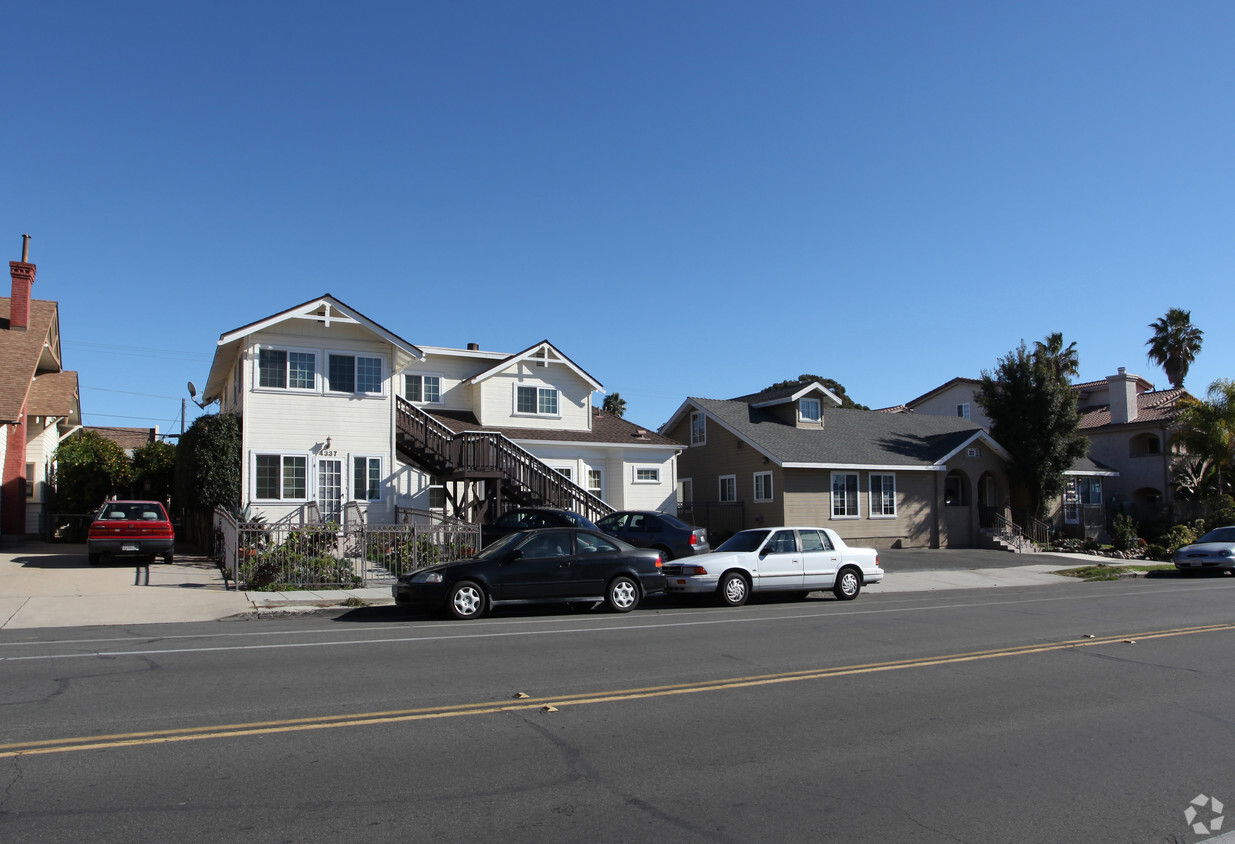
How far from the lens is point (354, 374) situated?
25.3 m

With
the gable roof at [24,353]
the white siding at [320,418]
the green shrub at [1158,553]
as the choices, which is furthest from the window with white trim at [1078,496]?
the gable roof at [24,353]

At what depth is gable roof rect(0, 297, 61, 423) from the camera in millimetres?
23250

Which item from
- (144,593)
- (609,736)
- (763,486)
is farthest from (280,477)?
(609,736)

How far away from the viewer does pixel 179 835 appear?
4.73 m

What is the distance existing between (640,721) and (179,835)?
3577mm

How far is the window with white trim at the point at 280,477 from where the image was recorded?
23.9 metres

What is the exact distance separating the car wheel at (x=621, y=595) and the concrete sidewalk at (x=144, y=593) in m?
3.97

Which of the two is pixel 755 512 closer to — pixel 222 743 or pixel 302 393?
pixel 302 393

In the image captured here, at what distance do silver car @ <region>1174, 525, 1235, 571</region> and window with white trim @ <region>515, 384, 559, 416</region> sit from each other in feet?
66.7

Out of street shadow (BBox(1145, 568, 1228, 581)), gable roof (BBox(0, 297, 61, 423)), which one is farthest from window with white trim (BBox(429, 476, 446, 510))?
street shadow (BBox(1145, 568, 1228, 581))

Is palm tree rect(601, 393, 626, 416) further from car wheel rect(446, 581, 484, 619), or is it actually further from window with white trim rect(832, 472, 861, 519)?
car wheel rect(446, 581, 484, 619)

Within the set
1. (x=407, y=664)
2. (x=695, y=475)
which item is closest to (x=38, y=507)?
(x=695, y=475)

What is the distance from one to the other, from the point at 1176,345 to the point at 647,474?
40.7 meters

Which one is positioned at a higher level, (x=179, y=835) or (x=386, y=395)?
(x=386, y=395)
